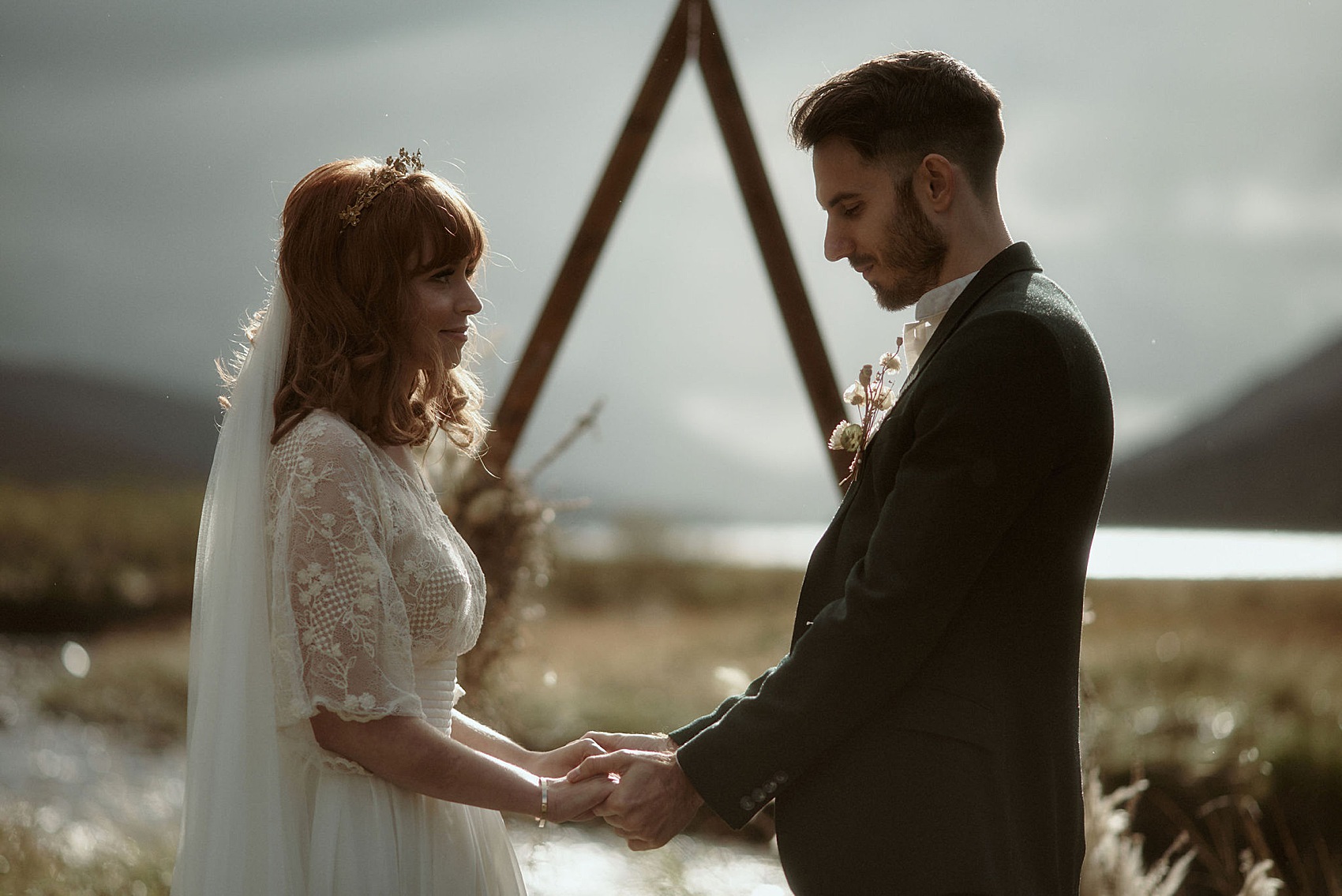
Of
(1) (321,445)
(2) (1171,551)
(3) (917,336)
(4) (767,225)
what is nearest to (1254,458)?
(2) (1171,551)

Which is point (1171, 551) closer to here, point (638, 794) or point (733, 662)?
point (733, 662)

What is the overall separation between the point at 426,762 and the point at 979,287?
4.22ft

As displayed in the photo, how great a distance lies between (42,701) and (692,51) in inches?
423

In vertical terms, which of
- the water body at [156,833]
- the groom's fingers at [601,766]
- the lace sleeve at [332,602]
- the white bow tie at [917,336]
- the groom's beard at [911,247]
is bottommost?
the water body at [156,833]

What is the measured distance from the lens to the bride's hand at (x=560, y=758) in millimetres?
2191

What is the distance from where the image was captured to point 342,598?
5.59 ft

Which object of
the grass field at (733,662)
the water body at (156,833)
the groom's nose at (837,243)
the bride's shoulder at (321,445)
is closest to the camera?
the bride's shoulder at (321,445)

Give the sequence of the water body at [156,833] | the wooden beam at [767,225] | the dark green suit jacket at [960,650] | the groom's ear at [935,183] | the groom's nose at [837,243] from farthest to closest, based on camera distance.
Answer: the water body at [156,833], the wooden beam at [767,225], the groom's nose at [837,243], the groom's ear at [935,183], the dark green suit jacket at [960,650]

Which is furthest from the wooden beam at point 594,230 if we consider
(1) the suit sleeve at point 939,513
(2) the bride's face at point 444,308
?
(1) the suit sleeve at point 939,513

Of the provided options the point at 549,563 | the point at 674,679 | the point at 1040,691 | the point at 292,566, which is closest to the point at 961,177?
the point at 1040,691

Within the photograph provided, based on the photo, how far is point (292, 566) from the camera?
1722mm

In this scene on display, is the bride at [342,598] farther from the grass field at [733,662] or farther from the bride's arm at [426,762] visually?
the grass field at [733,662]

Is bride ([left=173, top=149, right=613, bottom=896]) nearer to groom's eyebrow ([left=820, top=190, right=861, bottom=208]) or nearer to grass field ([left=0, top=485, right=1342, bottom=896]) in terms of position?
groom's eyebrow ([left=820, top=190, right=861, bottom=208])

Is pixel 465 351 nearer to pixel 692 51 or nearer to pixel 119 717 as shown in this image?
pixel 692 51
